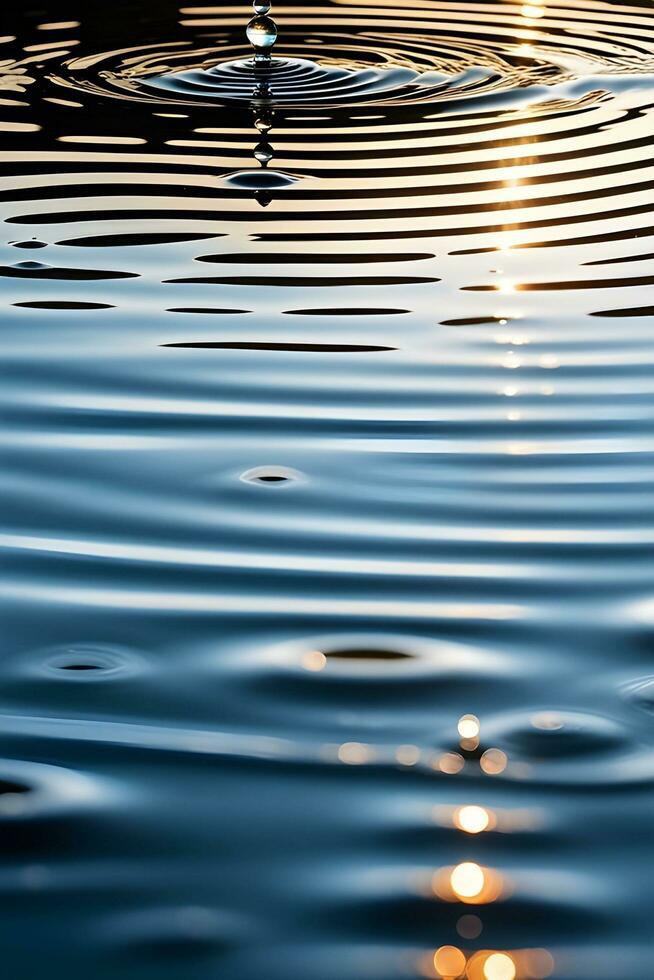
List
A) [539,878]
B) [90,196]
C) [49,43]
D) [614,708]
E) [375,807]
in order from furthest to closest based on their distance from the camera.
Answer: [49,43] < [90,196] < [614,708] < [375,807] < [539,878]

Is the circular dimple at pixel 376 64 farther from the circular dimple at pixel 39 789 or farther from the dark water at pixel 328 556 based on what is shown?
the circular dimple at pixel 39 789

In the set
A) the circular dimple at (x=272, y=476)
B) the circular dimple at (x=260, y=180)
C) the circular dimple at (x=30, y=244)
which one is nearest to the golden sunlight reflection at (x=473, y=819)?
the circular dimple at (x=272, y=476)

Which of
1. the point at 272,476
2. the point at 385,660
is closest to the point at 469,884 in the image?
the point at 385,660

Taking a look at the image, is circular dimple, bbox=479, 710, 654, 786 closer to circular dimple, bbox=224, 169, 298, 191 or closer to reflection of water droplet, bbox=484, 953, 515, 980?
reflection of water droplet, bbox=484, 953, 515, 980

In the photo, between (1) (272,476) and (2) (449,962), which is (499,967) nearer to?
(2) (449,962)

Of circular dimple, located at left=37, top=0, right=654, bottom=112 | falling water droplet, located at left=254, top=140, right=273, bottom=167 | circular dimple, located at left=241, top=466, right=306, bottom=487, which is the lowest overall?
circular dimple, located at left=241, top=466, right=306, bottom=487

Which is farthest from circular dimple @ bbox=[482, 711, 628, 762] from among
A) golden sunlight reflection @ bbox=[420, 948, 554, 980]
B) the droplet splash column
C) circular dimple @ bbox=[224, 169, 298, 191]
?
the droplet splash column

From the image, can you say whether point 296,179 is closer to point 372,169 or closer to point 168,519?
point 372,169

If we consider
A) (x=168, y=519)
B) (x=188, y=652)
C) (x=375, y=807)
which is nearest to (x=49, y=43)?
(x=168, y=519)
